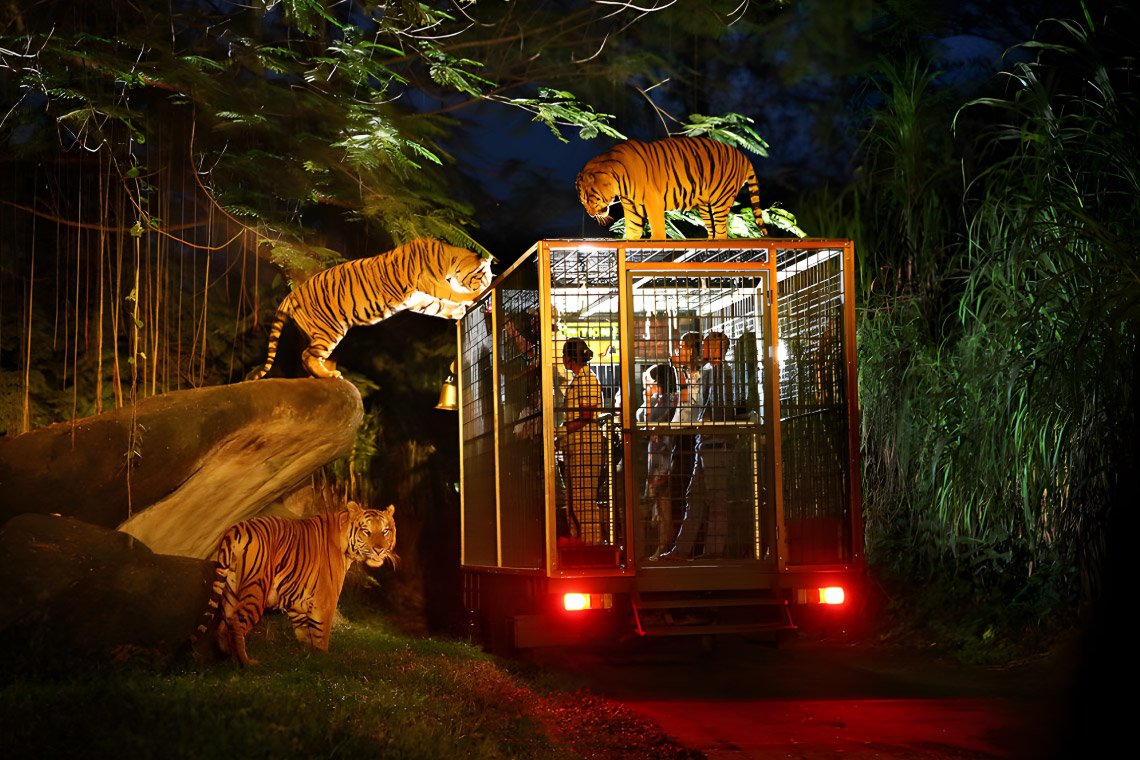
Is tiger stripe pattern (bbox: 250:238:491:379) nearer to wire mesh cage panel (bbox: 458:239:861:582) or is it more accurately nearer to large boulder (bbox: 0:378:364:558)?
Result: large boulder (bbox: 0:378:364:558)

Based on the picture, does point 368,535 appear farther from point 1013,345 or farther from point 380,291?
point 1013,345

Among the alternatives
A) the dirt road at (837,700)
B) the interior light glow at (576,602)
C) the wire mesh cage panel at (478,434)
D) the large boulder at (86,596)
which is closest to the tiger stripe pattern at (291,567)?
the large boulder at (86,596)

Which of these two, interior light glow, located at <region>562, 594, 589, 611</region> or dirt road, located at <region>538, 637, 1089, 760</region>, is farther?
interior light glow, located at <region>562, 594, 589, 611</region>

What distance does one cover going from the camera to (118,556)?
620 centimetres

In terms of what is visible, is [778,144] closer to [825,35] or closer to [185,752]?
[825,35]

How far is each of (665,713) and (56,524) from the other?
3.65 metres

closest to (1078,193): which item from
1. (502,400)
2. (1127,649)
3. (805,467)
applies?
(805,467)

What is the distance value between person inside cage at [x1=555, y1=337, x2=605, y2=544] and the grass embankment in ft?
3.77

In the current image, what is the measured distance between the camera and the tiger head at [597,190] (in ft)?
26.2

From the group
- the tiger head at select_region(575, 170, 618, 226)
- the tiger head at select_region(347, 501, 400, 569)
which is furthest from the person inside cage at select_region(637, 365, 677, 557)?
the tiger head at select_region(347, 501, 400, 569)

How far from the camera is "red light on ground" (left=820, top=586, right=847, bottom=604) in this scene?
22.5 ft

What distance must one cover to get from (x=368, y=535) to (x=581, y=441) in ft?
5.57

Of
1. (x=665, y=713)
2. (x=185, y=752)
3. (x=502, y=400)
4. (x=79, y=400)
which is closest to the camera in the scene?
(x=185, y=752)

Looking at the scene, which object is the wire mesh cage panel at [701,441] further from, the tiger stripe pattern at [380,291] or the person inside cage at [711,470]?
the tiger stripe pattern at [380,291]
